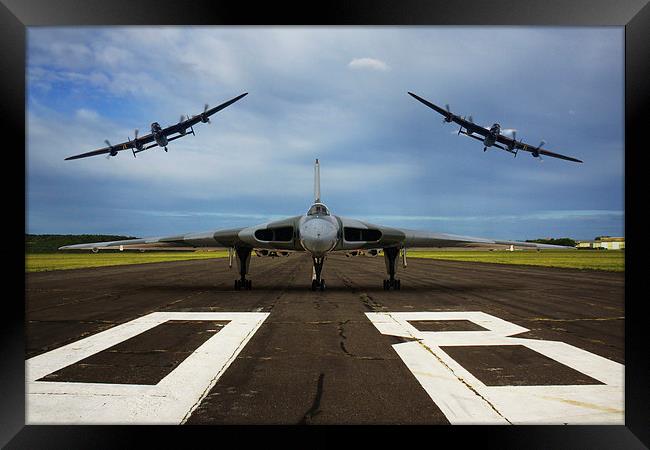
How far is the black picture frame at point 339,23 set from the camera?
12.4ft

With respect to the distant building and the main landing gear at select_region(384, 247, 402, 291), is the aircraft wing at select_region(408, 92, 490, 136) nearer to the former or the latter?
the main landing gear at select_region(384, 247, 402, 291)

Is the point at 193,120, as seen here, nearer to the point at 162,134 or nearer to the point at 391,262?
the point at 162,134

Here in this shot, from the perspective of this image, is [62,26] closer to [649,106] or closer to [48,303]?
[649,106]

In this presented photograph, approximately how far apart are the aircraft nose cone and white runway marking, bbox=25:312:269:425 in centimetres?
665

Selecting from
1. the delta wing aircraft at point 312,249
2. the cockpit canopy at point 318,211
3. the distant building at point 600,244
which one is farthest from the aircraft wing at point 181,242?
the distant building at point 600,244

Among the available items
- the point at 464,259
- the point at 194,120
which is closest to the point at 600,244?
the point at 464,259

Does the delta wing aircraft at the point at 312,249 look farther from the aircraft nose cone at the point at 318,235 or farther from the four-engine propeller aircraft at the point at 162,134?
the four-engine propeller aircraft at the point at 162,134

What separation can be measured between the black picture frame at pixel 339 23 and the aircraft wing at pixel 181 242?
12.6 metres

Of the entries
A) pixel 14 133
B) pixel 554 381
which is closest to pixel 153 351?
pixel 14 133

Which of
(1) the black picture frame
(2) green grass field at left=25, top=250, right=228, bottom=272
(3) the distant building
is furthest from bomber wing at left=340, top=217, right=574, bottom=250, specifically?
(3) the distant building

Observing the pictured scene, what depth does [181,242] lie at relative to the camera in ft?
58.1

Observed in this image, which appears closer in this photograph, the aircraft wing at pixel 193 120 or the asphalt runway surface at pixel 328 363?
the asphalt runway surface at pixel 328 363

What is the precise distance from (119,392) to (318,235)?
944cm

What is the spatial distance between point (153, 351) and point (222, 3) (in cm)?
550
